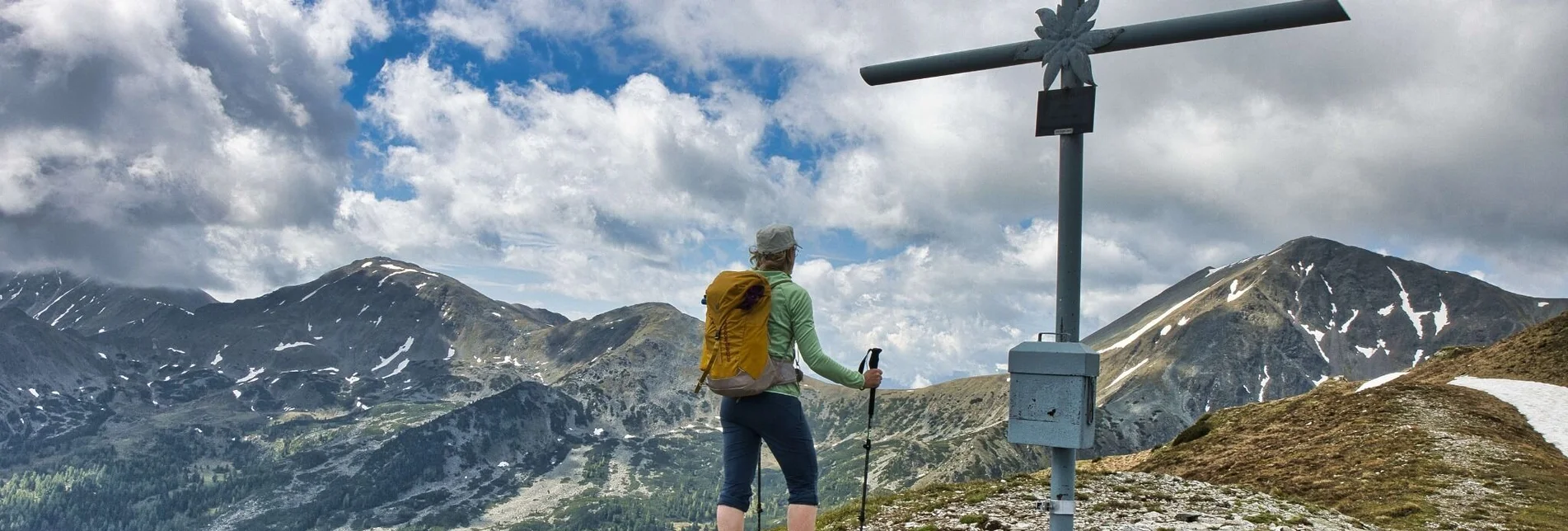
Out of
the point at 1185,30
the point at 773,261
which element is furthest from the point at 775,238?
the point at 1185,30

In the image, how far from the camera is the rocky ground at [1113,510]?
16.1m

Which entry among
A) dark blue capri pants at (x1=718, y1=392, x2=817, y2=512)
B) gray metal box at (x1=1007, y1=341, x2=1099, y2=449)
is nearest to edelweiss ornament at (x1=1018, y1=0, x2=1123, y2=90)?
gray metal box at (x1=1007, y1=341, x2=1099, y2=449)

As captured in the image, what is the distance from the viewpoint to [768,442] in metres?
7.67

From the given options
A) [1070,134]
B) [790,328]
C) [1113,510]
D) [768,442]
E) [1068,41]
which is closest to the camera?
[1070,134]

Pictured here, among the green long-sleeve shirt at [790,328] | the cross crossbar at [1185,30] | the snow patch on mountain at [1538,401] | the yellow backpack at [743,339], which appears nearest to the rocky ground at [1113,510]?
the green long-sleeve shirt at [790,328]

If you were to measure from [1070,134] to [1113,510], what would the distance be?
13.0m

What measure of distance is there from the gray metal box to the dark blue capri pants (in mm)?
1945

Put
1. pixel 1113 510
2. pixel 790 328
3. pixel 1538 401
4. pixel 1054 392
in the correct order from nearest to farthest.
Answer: pixel 1054 392
pixel 790 328
pixel 1113 510
pixel 1538 401

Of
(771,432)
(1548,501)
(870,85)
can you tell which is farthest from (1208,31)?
(1548,501)

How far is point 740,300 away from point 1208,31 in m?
4.69

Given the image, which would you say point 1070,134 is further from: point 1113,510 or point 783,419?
point 1113,510

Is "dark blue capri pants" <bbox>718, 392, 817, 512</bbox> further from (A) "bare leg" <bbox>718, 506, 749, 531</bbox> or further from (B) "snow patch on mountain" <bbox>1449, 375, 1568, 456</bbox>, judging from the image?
(B) "snow patch on mountain" <bbox>1449, 375, 1568, 456</bbox>

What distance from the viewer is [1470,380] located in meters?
45.9

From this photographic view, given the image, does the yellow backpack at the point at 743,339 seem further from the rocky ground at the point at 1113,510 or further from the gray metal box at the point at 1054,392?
the rocky ground at the point at 1113,510
